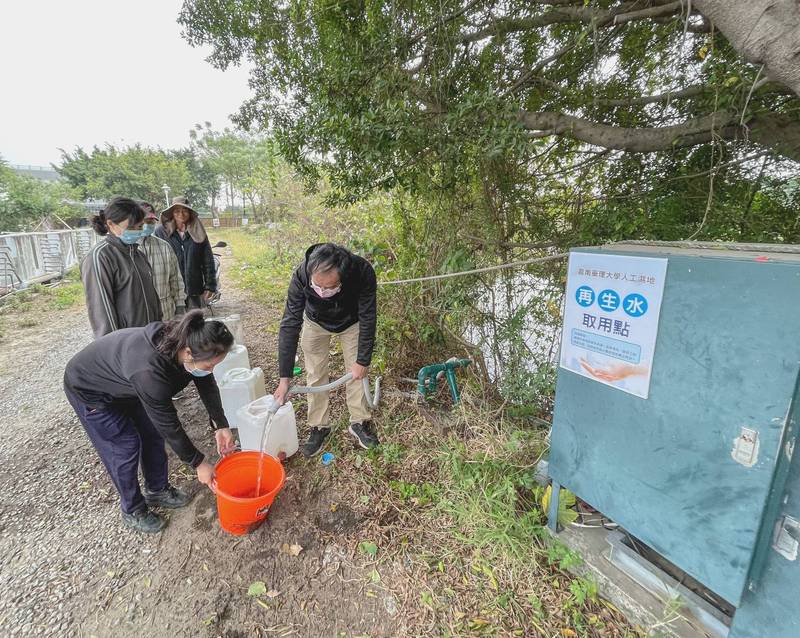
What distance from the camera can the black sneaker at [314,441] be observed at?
2.85 metres

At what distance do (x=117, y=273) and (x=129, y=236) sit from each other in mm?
269

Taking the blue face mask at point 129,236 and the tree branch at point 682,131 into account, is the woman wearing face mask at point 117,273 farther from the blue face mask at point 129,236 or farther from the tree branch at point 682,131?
the tree branch at point 682,131

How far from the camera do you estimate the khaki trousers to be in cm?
275

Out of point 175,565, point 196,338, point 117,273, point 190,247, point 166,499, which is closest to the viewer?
point 196,338

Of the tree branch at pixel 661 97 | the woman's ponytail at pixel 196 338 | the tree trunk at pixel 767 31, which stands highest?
the tree branch at pixel 661 97

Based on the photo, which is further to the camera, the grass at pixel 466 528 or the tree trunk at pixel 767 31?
the grass at pixel 466 528

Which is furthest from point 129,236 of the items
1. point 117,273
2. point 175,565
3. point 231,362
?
point 175,565

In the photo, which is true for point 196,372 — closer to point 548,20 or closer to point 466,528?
point 466,528

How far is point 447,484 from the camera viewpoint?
246 centimetres

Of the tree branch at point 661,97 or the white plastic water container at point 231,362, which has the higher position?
the tree branch at point 661,97

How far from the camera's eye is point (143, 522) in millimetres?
2213

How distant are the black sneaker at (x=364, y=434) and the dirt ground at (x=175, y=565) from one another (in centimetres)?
→ 34

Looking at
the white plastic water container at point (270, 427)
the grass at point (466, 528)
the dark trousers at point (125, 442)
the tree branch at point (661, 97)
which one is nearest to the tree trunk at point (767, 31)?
the tree branch at point (661, 97)

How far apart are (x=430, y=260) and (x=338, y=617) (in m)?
2.62
